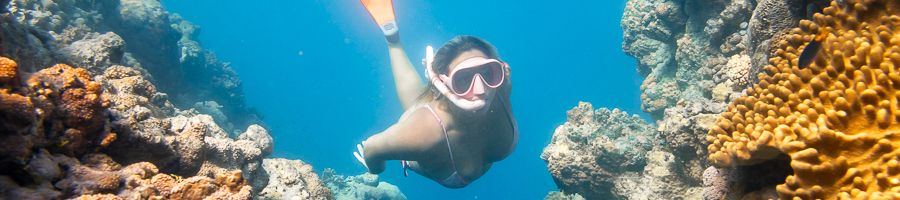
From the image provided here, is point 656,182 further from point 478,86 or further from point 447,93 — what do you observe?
point 447,93

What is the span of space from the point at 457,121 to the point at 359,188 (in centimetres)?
778

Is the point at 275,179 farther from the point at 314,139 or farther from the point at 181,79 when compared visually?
the point at 314,139

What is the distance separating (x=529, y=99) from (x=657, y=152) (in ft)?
183

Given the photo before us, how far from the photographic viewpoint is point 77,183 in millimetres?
2160

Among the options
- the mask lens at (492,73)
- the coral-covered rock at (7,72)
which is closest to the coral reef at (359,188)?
the mask lens at (492,73)

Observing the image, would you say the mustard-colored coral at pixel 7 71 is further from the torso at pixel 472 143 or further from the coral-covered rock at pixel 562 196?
the coral-covered rock at pixel 562 196

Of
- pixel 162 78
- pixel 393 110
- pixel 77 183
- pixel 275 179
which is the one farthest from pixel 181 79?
pixel 393 110

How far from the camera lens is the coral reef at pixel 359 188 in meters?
12.2

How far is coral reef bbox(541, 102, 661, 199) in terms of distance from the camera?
632cm

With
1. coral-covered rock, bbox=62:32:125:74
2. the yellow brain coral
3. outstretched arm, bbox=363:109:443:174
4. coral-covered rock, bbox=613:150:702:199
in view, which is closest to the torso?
outstretched arm, bbox=363:109:443:174

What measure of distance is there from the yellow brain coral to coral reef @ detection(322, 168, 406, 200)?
33.0 feet

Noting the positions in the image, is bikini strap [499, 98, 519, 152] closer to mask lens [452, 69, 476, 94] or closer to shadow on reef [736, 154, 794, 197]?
mask lens [452, 69, 476, 94]

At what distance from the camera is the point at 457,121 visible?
5.68m

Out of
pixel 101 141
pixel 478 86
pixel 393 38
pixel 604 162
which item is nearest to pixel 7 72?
pixel 101 141
